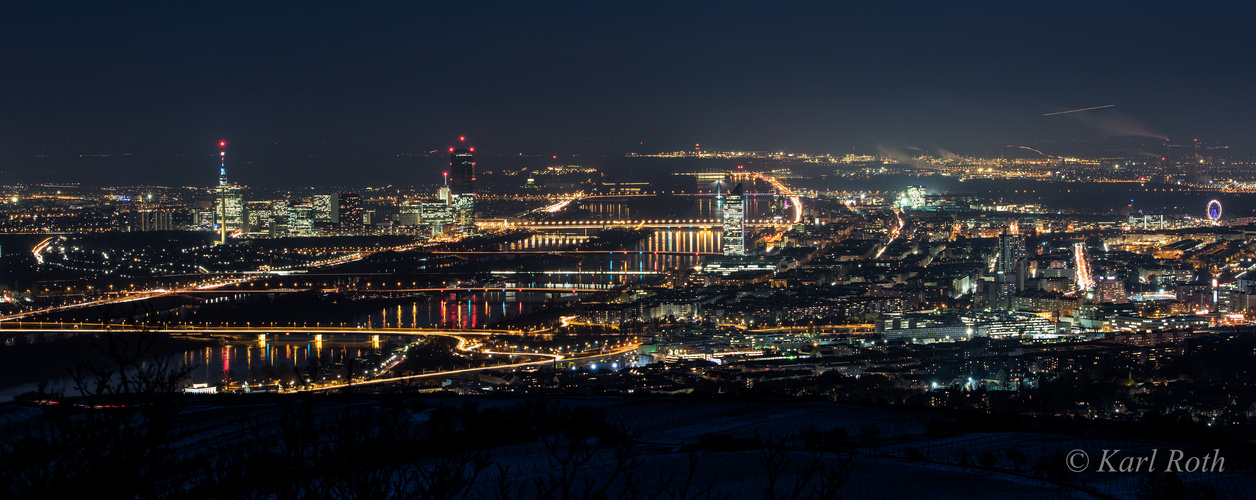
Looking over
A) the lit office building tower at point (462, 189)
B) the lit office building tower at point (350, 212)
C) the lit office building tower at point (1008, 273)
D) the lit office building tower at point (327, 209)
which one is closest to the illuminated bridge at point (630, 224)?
the lit office building tower at point (462, 189)

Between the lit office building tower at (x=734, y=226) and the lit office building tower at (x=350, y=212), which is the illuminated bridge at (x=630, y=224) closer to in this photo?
the lit office building tower at (x=350, y=212)

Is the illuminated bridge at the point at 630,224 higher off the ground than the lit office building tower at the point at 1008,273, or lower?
higher

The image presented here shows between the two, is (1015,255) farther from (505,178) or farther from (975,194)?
(505,178)

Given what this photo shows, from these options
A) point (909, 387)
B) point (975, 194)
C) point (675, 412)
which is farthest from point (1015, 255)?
point (975, 194)

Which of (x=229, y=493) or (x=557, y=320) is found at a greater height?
(x=229, y=493)

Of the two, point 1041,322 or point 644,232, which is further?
point 644,232

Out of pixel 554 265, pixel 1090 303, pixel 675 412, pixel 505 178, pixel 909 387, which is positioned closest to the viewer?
pixel 675 412

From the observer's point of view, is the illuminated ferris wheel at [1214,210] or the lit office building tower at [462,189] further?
the lit office building tower at [462,189]

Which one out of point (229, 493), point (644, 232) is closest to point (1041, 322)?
point (229, 493)

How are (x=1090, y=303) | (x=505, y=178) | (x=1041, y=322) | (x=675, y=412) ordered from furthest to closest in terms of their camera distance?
(x=505, y=178) → (x=1090, y=303) → (x=1041, y=322) → (x=675, y=412)
